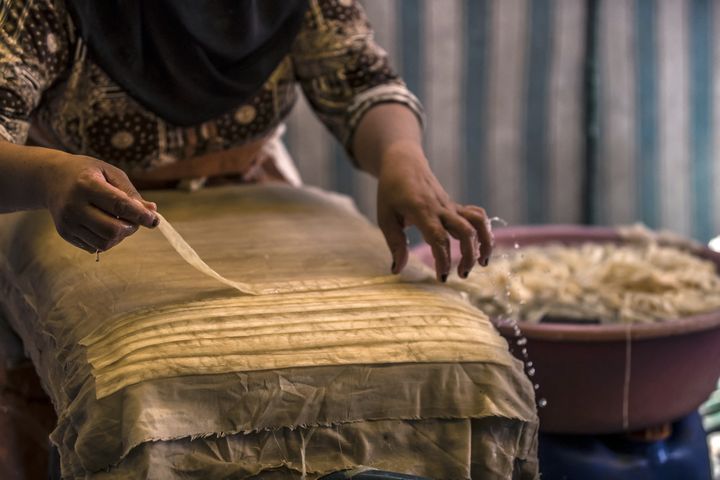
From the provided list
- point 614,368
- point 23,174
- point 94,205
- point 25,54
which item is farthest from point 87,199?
point 614,368

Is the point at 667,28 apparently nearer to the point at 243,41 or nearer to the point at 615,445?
the point at 615,445

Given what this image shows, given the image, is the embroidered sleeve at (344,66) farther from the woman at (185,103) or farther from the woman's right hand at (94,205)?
the woman's right hand at (94,205)

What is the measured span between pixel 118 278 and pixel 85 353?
13 cm

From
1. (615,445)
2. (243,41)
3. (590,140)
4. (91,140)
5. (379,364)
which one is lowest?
(615,445)

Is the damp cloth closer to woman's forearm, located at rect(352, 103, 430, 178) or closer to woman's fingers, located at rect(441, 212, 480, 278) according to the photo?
woman's fingers, located at rect(441, 212, 480, 278)

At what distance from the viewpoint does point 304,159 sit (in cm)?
236

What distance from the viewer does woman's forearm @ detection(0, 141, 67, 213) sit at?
2.90 ft

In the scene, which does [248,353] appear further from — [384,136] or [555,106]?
[555,106]

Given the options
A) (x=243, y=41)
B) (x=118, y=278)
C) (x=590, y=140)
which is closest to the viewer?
(x=118, y=278)

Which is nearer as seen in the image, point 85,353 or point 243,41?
point 85,353

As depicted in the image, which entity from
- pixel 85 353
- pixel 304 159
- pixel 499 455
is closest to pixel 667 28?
pixel 304 159

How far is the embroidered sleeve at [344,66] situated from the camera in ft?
4.14

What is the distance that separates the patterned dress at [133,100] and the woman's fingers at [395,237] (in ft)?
0.75

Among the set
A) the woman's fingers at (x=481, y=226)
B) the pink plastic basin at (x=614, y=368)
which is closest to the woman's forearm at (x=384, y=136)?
the woman's fingers at (x=481, y=226)
